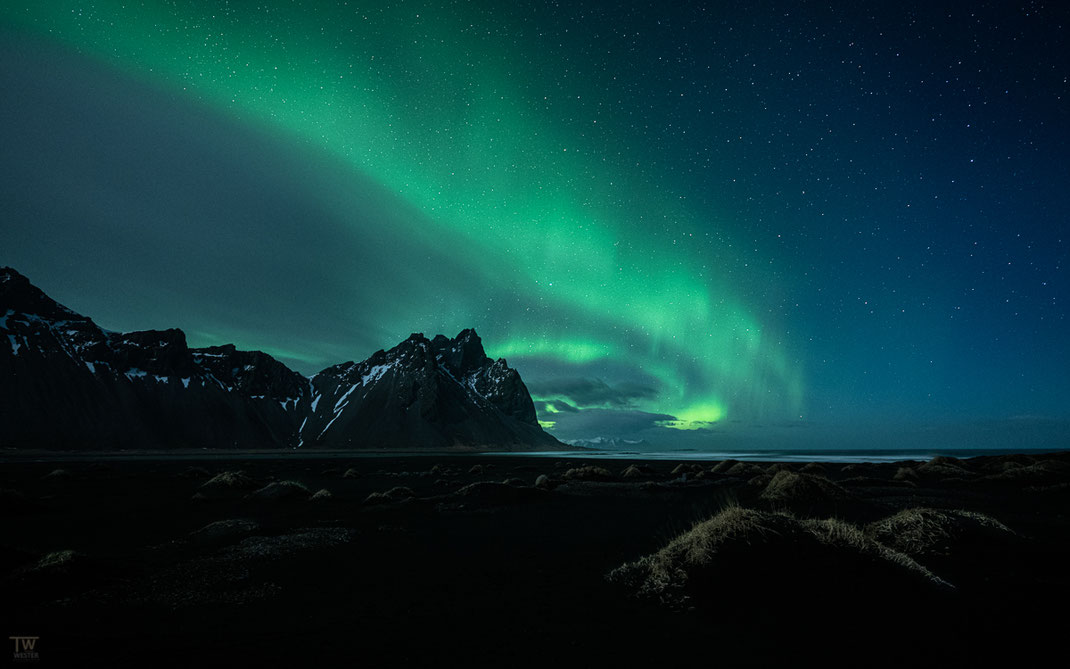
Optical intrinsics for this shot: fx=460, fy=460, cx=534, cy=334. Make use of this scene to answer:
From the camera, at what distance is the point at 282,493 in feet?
98.2

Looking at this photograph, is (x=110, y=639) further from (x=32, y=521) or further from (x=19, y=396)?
(x=19, y=396)

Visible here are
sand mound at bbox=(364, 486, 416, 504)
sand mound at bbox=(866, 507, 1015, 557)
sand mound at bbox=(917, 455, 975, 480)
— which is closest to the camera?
sand mound at bbox=(866, 507, 1015, 557)

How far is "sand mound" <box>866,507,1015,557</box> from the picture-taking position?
13.3 meters

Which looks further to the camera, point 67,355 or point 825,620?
point 67,355

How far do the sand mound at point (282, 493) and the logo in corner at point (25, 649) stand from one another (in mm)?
23059

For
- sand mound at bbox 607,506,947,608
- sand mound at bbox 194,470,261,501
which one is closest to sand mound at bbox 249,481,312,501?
sand mound at bbox 194,470,261,501

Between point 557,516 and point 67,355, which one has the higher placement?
point 67,355

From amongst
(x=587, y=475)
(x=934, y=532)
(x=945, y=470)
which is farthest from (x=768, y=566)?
(x=945, y=470)

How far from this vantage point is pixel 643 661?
23.9ft

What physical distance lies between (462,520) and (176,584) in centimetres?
1259

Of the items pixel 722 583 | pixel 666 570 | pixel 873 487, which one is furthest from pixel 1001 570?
pixel 873 487

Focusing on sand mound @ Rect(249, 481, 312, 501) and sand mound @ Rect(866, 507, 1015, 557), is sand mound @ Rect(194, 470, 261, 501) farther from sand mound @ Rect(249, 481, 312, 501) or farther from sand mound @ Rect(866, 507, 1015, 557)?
sand mound @ Rect(866, 507, 1015, 557)

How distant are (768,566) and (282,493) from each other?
29.5 meters

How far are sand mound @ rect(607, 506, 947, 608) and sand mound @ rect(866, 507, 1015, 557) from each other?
3.27 metres
